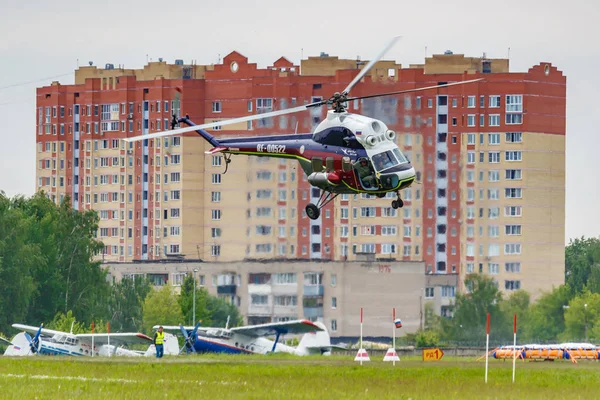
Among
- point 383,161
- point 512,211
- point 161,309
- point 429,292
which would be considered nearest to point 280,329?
point 383,161

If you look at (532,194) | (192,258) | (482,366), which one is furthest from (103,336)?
(532,194)

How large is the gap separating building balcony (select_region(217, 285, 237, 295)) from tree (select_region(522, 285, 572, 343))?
26994 millimetres

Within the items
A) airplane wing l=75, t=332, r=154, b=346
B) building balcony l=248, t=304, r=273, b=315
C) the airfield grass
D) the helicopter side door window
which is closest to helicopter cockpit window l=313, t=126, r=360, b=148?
the helicopter side door window

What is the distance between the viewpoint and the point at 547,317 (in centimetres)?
15750

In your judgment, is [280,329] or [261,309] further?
[261,309]

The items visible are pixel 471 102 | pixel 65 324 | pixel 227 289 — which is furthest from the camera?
pixel 471 102

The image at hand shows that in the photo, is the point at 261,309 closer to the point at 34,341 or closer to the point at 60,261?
the point at 60,261

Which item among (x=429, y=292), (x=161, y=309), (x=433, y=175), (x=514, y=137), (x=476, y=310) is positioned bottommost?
(x=161, y=309)

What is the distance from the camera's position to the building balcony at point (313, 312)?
517 ft

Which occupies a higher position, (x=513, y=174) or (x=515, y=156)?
(x=515, y=156)

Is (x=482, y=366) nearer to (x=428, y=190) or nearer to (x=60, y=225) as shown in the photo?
(x=60, y=225)

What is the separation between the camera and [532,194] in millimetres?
175375

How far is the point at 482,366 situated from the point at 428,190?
97675 mm

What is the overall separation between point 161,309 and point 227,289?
465 inches
